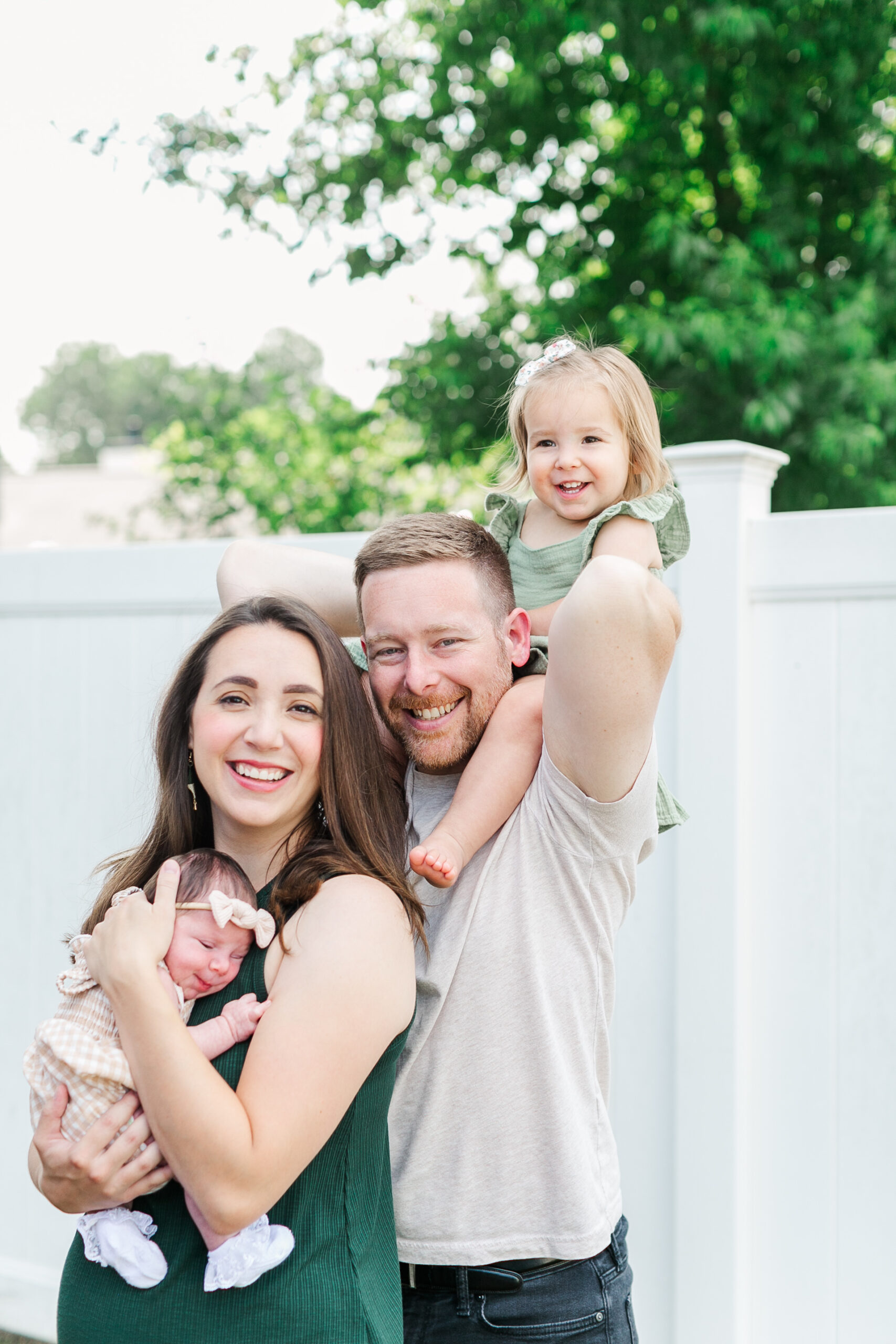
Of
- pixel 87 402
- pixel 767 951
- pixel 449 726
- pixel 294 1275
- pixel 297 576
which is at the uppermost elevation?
pixel 87 402

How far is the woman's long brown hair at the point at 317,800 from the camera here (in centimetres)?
143

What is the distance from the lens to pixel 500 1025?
1.48m

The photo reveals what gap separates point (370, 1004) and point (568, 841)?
0.33 metres

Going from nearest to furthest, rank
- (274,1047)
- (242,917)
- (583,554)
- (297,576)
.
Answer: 1. (274,1047)
2. (242,917)
3. (583,554)
4. (297,576)

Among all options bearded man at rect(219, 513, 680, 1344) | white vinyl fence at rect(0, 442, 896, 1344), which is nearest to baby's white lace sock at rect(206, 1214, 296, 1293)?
bearded man at rect(219, 513, 680, 1344)

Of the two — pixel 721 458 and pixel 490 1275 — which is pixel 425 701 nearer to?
pixel 490 1275

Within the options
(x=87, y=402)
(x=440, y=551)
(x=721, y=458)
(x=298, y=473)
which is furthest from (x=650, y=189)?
(x=87, y=402)

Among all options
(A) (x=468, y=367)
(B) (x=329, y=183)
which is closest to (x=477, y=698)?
(A) (x=468, y=367)

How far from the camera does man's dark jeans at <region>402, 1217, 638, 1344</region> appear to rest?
1474mm

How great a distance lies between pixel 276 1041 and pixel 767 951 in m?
1.42

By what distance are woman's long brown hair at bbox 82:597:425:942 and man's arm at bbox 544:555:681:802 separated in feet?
0.94

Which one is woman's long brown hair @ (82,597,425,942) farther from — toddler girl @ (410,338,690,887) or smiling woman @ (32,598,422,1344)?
toddler girl @ (410,338,690,887)

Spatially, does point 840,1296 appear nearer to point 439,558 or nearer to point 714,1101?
point 714,1101

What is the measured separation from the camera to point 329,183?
7453mm
